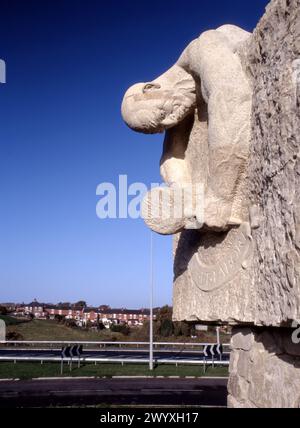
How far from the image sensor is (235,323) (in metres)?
2.41

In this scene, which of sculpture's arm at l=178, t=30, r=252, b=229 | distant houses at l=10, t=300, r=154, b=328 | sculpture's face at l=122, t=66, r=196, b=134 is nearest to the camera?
sculpture's arm at l=178, t=30, r=252, b=229

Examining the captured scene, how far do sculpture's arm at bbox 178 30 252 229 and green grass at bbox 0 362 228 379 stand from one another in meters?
11.5

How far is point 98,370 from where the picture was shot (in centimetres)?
1401

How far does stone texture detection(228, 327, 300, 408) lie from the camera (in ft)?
6.72

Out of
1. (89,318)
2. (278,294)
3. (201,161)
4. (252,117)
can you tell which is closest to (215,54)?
(252,117)

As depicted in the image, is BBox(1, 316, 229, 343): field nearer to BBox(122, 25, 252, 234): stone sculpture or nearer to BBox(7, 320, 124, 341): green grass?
BBox(7, 320, 124, 341): green grass

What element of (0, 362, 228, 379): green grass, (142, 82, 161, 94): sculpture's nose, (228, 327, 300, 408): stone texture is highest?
(142, 82, 161, 94): sculpture's nose

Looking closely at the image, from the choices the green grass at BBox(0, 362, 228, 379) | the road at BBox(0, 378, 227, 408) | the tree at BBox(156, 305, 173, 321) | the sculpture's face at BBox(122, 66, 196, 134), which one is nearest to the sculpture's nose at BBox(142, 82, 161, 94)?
the sculpture's face at BBox(122, 66, 196, 134)

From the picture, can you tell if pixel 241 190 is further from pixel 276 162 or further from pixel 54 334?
pixel 54 334

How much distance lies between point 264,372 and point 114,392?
916cm

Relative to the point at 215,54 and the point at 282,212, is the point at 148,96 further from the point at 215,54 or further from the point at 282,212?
the point at 282,212

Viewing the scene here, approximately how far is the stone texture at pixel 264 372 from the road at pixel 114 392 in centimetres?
708

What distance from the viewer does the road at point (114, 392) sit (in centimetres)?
945

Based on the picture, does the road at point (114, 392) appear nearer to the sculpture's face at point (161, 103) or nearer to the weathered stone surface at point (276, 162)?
the sculpture's face at point (161, 103)
